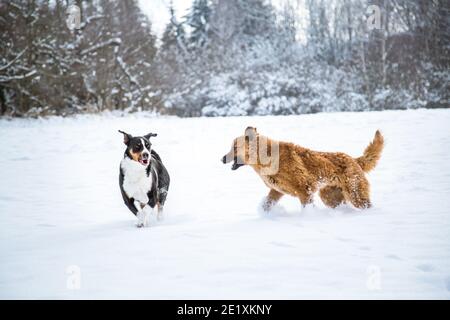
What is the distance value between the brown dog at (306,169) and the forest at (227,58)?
17.0m

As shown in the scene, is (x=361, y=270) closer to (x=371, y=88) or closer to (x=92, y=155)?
(x=92, y=155)

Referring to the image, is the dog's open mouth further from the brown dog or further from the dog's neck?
the brown dog

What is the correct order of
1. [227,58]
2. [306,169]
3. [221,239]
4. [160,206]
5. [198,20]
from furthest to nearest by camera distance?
1. [198,20]
2. [227,58]
3. [160,206]
4. [306,169]
5. [221,239]

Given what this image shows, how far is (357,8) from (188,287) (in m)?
34.0

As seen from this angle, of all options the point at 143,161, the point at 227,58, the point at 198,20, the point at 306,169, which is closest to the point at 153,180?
the point at 143,161

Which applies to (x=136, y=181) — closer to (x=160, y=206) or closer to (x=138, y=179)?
(x=138, y=179)

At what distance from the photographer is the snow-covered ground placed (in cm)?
276

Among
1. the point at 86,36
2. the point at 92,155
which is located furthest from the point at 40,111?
the point at 92,155

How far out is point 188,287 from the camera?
2.76m

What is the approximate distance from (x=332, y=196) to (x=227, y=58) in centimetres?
2793

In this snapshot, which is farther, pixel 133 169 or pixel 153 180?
pixel 153 180

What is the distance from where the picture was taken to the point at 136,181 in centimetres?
484

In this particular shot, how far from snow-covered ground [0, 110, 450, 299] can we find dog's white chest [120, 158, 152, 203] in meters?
0.39
